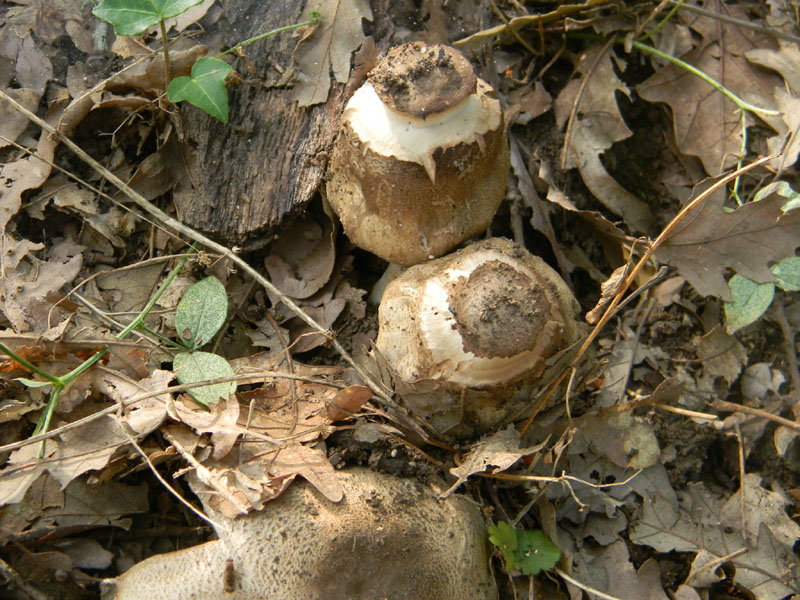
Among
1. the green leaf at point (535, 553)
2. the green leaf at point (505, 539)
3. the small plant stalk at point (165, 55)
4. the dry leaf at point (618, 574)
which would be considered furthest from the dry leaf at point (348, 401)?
the small plant stalk at point (165, 55)

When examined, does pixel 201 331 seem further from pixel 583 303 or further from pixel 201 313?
pixel 583 303

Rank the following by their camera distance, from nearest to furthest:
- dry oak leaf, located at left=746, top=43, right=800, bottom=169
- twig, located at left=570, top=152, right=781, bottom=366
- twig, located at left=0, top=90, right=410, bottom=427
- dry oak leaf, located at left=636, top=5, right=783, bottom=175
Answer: twig, located at left=570, top=152, right=781, bottom=366, twig, located at left=0, top=90, right=410, bottom=427, dry oak leaf, located at left=746, top=43, right=800, bottom=169, dry oak leaf, located at left=636, top=5, right=783, bottom=175

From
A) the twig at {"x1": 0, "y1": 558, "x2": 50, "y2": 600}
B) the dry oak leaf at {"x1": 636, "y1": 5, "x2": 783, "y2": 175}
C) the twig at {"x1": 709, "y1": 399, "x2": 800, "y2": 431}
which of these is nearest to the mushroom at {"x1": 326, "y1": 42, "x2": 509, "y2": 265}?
the dry oak leaf at {"x1": 636, "y1": 5, "x2": 783, "y2": 175}

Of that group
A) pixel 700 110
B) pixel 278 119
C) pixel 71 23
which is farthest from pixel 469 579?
pixel 71 23

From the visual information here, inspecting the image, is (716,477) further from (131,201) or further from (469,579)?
(131,201)

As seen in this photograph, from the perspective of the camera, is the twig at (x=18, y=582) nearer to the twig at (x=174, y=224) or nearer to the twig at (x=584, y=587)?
the twig at (x=174, y=224)

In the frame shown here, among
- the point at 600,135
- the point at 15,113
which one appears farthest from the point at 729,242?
the point at 15,113

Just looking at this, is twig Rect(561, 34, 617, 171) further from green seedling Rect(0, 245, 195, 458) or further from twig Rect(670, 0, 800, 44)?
green seedling Rect(0, 245, 195, 458)
